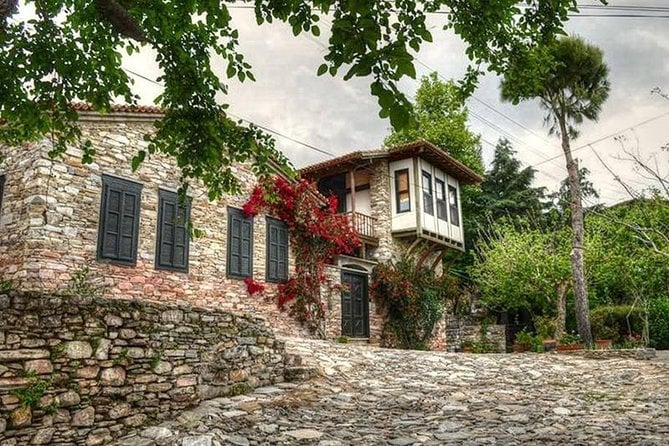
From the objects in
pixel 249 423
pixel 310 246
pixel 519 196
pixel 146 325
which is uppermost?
pixel 519 196

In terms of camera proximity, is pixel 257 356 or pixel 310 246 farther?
pixel 310 246

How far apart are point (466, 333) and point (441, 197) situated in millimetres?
5366

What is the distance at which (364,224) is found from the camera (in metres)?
18.5

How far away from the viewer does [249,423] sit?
6211mm

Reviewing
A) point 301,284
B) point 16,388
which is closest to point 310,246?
point 301,284

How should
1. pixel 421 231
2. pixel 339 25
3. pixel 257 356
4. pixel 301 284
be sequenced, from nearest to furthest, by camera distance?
1. pixel 339 25
2. pixel 257 356
3. pixel 301 284
4. pixel 421 231

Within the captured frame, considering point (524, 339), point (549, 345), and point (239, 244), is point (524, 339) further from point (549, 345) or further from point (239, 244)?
point (239, 244)

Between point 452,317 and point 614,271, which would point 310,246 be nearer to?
point 452,317

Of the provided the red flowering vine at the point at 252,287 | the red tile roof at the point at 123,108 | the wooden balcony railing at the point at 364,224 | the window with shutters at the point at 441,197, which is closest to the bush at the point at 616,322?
the window with shutters at the point at 441,197

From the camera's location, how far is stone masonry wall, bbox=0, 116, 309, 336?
958 centimetres

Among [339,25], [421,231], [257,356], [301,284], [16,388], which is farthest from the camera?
[421,231]

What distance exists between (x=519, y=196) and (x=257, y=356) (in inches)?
893

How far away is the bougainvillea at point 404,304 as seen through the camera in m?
17.2

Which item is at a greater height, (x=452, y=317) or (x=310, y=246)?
(x=310, y=246)
